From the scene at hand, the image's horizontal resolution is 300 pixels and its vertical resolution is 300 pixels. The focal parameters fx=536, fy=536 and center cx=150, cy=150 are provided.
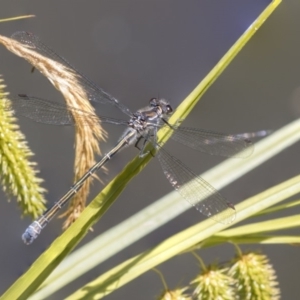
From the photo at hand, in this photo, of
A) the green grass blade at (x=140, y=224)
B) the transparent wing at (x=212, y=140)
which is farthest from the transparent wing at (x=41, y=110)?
the green grass blade at (x=140, y=224)

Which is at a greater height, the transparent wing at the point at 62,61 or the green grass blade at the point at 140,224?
the transparent wing at the point at 62,61

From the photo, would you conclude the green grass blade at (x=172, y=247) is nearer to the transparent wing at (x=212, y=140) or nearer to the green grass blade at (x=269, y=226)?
the green grass blade at (x=269, y=226)

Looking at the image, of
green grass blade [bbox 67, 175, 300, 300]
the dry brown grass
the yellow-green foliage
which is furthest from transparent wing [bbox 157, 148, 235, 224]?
the yellow-green foliage

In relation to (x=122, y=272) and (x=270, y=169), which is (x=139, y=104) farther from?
(x=122, y=272)

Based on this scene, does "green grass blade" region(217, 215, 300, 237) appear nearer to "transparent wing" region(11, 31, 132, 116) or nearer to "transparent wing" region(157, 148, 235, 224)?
"transparent wing" region(157, 148, 235, 224)

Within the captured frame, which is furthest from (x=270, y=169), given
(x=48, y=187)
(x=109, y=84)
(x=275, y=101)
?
(x=48, y=187)

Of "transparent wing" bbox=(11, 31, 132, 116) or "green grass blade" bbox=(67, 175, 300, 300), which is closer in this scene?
"green grass blade" bbox=(67, 175, 300, 300)
